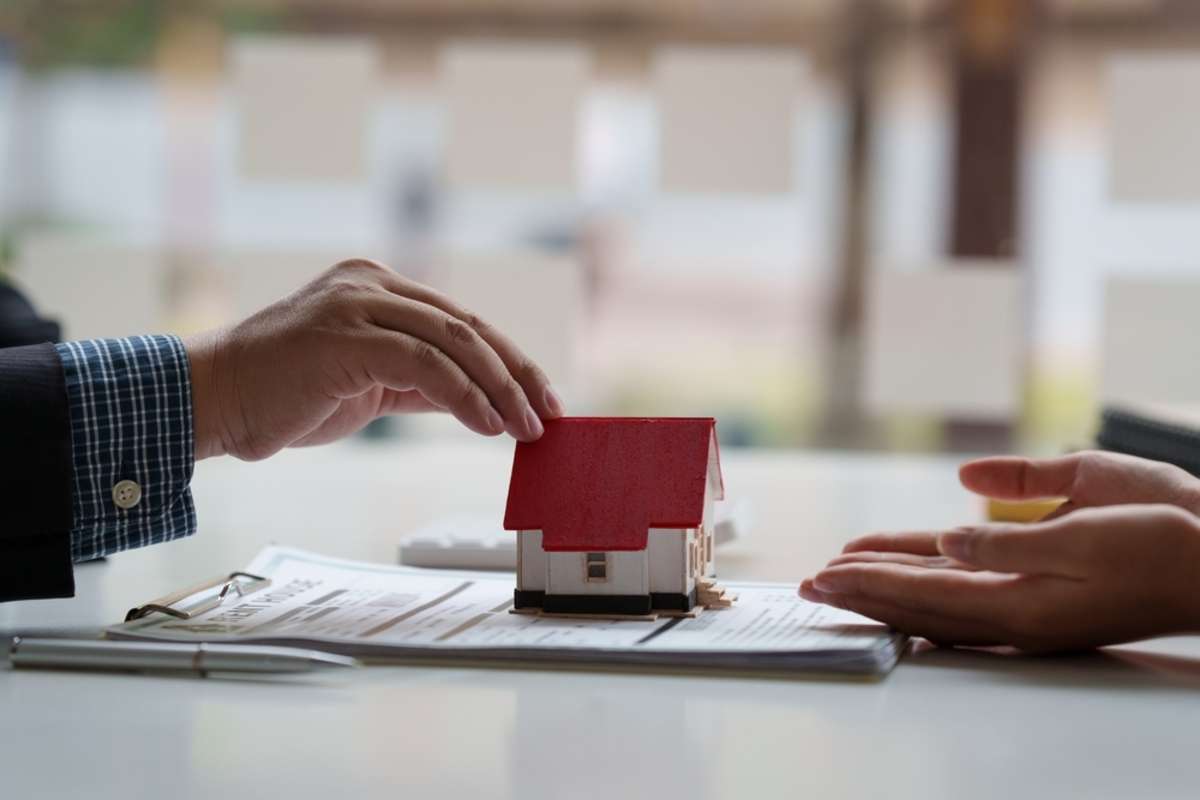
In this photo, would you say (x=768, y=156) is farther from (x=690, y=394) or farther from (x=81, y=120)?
(x=81, y=120)

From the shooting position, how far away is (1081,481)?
0.92 meters

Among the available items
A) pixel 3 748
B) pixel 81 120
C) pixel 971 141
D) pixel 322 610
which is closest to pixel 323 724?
pixel 3 748

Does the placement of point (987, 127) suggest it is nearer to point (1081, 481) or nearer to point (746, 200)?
point (746, 200)

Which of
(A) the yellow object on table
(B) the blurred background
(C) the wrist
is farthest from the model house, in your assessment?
(B) the blurred background

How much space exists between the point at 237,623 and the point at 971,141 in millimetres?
1836

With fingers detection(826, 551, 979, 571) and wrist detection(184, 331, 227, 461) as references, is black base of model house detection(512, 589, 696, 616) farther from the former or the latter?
wrist detection(184, 331, 227, 461)

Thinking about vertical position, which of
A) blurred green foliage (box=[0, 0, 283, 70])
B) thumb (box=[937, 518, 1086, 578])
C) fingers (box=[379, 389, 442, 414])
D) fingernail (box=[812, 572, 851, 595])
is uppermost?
blurred green foliage (box=[0, 0, 283, 70])

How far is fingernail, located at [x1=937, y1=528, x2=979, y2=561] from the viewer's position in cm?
76

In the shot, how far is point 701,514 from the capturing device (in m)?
0.84

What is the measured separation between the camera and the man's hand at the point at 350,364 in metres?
0.93

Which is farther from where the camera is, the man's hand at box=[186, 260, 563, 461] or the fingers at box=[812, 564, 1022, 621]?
the man's hand at box=[186, 260, 563, 461]

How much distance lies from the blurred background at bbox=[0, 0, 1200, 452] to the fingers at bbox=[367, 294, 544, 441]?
141 centimetres

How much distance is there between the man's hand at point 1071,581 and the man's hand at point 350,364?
0.28m

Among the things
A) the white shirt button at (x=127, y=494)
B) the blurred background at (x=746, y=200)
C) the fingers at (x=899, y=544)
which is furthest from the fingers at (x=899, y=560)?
the blurred background at (x=746, y=200)
